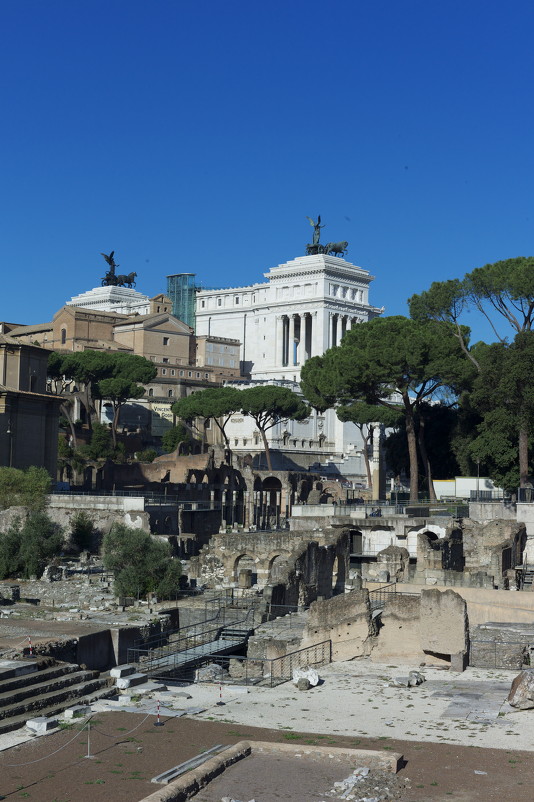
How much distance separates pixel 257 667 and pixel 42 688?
19.2 ft

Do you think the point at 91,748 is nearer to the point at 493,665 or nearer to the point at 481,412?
the point at 493,665

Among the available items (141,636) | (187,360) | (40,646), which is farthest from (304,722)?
(187,360)

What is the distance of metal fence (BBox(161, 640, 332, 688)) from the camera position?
68.7 ft

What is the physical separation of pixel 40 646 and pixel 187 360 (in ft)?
261

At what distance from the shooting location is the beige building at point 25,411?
49.1 m

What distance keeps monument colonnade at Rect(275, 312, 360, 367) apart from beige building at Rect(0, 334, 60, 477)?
5474 cm

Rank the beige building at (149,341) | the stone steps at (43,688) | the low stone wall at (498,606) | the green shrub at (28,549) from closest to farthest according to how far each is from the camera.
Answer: the stone steps at (43,688), the low stone wall at (498,606), the green shrub at (28,549), the beige building at (149,341)

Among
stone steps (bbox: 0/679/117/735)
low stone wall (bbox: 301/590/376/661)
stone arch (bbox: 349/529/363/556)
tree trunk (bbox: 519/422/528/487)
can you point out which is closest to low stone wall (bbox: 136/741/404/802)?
stone steps (bbox: 0/679/117/735)

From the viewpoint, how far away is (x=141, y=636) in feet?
77.0

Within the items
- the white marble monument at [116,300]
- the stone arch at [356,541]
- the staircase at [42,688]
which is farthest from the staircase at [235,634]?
the white marble monument at [116,300]

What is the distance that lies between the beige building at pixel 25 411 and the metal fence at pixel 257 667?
28.4 meters

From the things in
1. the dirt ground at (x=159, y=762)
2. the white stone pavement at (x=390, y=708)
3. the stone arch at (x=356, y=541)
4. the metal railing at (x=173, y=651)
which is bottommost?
the dirt ground at (x=159, y=762)

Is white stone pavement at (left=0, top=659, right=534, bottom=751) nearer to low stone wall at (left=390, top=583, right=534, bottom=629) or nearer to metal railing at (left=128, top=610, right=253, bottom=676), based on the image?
metal railing at (left=128, top=610, right=253, bottom=676)

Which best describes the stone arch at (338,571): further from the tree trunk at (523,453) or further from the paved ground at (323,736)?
the paved ground at (323,736)
